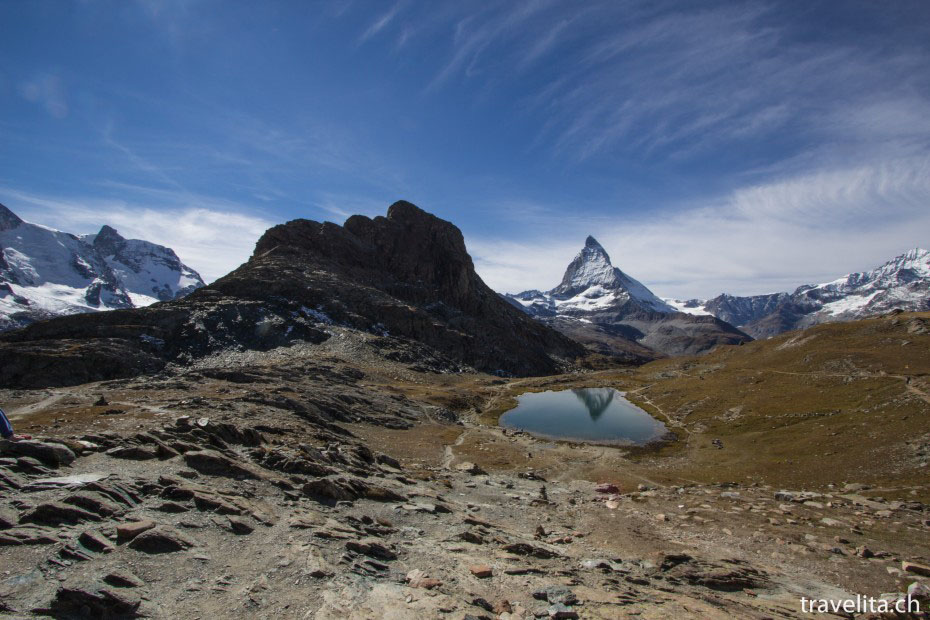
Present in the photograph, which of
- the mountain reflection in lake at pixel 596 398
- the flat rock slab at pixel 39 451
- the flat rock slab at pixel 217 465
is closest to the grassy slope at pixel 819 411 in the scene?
the mountain reflection in lake at pixel 596 398

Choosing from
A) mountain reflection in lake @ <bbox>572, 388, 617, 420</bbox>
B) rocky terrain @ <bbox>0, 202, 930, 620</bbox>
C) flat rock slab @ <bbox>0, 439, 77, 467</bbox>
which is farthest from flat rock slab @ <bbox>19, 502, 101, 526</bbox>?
mountain reflection in lake @ <bbox>572, 388, 617, 420</bbox>

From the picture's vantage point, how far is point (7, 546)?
14508 mm

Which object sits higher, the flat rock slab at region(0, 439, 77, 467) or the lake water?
the flat rock slab at region(0, 439, 77, 467)

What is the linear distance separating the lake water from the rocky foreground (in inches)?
1718

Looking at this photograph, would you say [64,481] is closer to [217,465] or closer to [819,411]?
[217,465]

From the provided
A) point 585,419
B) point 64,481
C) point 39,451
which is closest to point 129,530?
point 64,481

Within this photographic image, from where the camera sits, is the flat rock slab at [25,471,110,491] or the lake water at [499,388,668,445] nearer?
the flat rock slab at [25,471,110,491]

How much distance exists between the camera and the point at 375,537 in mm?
22250

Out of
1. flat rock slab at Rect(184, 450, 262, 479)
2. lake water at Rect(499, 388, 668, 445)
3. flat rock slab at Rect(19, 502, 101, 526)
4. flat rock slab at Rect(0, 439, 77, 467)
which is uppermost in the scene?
flat rock slab at Rect(0, 439, 77, 467)

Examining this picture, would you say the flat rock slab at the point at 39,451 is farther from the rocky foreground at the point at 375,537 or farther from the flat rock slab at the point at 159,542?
the flat rock slab at the point at 159,542

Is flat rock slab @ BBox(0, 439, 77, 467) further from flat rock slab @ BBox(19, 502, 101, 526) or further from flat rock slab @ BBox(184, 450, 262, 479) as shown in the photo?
flat rock slab @ BBox(19, 502, 101, 526)

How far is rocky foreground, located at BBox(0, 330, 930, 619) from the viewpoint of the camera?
48.5 feet

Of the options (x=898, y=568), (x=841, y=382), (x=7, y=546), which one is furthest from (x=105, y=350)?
(x=841, y=382)

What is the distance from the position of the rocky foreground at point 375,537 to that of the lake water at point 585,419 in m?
43.6
